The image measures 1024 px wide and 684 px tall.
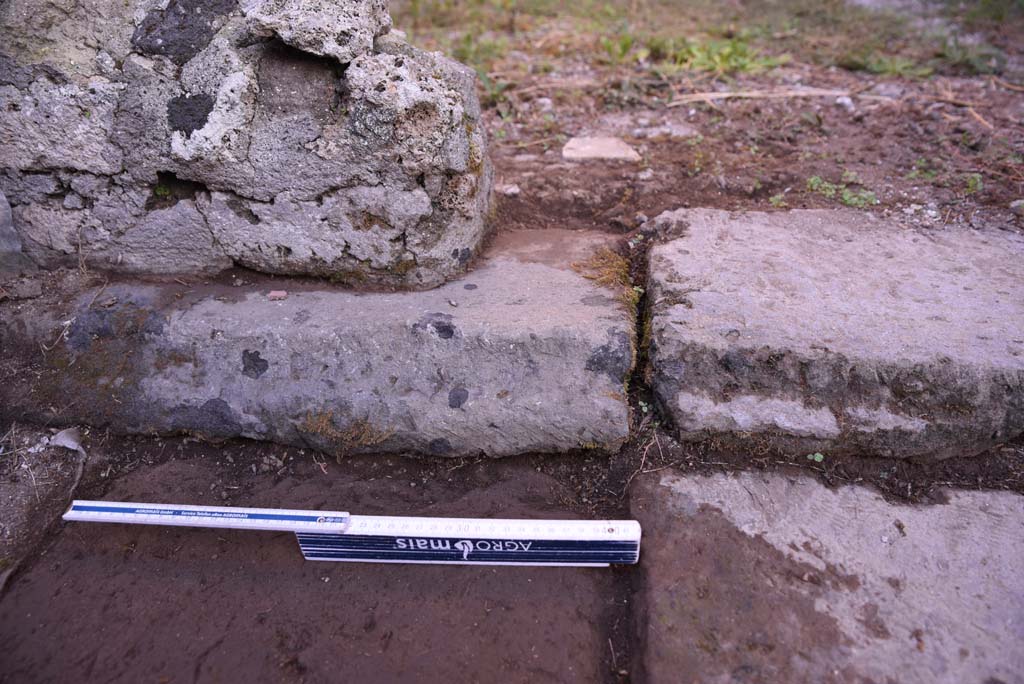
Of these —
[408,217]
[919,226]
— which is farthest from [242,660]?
[919,226]

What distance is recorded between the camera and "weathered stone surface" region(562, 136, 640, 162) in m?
3.37

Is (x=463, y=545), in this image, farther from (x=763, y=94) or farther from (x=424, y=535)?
(x=763, y=94)

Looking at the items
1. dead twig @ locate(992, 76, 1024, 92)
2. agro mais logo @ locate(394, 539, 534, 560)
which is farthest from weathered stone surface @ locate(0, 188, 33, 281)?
dead twig @ locate(992, 76, 1024, 92)

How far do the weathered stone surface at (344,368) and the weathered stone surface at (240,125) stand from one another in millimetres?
297

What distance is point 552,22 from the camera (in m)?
5.22

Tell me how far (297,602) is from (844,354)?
180cm

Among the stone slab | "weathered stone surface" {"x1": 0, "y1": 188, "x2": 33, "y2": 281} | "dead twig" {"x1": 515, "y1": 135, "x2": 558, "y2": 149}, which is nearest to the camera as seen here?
the stone slab

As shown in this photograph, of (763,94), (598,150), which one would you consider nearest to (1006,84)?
(763,94)

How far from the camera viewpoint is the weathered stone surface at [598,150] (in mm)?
3367

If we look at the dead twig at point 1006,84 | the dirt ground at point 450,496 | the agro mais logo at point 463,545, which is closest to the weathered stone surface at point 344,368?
the dirt ground at point 450,496

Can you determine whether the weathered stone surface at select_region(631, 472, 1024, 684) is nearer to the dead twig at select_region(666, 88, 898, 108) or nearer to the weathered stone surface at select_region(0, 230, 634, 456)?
the weathered stone surface at select_region(0, 230, 634, 456)

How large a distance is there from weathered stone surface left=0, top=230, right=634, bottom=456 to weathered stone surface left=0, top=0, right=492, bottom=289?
297mm

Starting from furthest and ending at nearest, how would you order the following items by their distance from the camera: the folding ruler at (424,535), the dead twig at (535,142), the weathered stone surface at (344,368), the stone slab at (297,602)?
the dead twig at (535,142) < the weathered stone surface at (344,368) < the folding ruler at (424,535) < the stone slab at (297,602)

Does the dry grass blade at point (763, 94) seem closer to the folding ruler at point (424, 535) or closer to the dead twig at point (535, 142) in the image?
the dead twig at point (535, 142)
